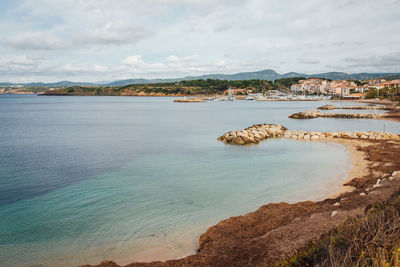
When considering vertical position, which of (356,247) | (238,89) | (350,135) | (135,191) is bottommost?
(135,191)

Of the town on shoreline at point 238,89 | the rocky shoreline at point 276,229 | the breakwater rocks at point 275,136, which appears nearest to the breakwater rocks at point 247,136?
the breakwater rocks at point 275,136

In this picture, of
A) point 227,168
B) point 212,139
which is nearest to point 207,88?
point 212,139

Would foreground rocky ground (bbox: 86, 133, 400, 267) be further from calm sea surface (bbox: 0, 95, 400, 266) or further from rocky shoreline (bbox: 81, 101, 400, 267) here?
calm sea surface (bbox: 0, 95, 400, 266)

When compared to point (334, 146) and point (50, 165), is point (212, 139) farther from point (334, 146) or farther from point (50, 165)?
point (50, 165)

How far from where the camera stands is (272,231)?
20.8 ft

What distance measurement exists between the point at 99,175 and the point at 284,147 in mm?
12897

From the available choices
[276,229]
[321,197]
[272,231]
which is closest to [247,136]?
[321,197]

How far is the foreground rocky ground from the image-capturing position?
529 cm

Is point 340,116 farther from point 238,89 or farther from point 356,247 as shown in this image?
point 238,89

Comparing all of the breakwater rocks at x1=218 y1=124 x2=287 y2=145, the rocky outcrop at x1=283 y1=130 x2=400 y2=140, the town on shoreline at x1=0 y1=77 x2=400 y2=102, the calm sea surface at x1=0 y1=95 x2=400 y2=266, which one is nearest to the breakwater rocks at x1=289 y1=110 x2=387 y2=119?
the rocky outcrop at x1=283 y1=130 x2=400 y2=140

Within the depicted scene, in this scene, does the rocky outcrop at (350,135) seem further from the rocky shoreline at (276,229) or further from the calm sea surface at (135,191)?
the rocky shoreline at (276,229)

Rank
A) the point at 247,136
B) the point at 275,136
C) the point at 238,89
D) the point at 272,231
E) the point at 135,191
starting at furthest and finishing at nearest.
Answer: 1. the point at 238,89
2. the point at 275,136
3. the point at 247,136
4. the point at 135,191
5. the point at 272,231

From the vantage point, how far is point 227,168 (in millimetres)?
14688

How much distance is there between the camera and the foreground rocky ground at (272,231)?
529cm
